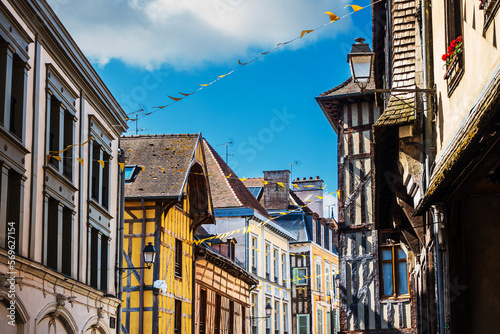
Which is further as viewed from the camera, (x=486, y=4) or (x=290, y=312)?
(x=290, y=312)

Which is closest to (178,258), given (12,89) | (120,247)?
(120,247)

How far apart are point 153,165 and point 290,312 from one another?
1716 cm

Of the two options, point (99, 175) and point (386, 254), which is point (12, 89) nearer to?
point (99, 175)

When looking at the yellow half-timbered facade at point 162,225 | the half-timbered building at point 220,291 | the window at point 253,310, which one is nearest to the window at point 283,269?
the window at point 253,310

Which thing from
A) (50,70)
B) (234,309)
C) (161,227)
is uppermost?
(50,70)

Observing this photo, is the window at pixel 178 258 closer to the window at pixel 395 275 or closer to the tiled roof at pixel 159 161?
the tiled roof at pixel 159 161

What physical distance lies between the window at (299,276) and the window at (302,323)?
5.29ft

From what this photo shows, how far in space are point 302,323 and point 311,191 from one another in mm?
7546

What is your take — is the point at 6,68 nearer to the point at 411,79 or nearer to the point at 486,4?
the point at 411,79

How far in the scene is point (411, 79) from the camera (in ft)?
34.2

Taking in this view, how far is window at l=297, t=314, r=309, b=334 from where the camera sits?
39688 millimetres

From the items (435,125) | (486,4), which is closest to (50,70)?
(435,125)

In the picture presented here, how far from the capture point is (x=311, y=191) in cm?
4409

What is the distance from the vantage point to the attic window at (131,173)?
76.5 feet
